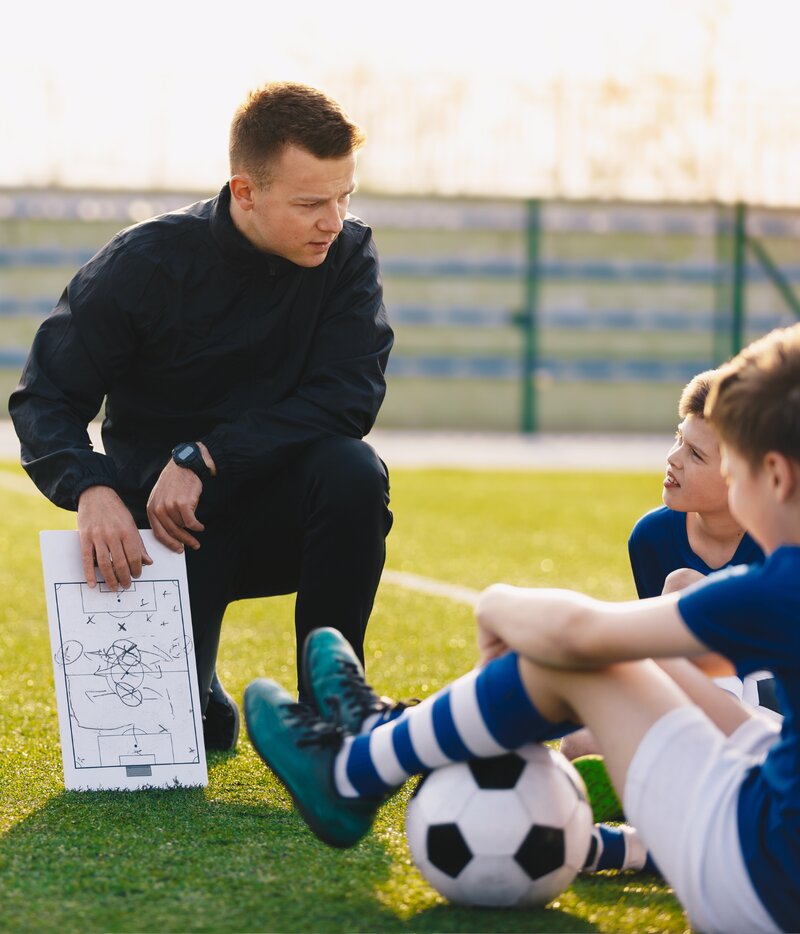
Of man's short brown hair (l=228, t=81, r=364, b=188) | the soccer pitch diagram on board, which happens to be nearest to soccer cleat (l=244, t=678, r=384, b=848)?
the soccer pitch diagram on board

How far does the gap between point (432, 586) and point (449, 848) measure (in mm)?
4257

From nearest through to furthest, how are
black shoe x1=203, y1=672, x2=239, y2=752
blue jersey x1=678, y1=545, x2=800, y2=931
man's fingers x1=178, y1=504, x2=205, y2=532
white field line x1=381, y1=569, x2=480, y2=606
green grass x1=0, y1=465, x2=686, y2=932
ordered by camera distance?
blue jersey x1=678, y1=545, x2=800, y2=931 < green grass x1=0, y1=465, x2=686, y2=932 < man's fingers x1=178, y1=504, x2=205, y2=532 < black shoe x1=203, y1=672, x2=239, y2=752 < white field line x1=381, y1=569, x2=480, y2=606

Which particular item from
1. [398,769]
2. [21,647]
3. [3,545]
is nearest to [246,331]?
[398,769]

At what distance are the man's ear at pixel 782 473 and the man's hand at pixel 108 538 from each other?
1.43 metres

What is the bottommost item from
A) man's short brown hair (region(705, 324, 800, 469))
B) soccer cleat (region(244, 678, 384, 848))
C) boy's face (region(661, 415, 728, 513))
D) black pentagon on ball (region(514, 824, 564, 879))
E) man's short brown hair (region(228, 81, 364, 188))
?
black pentagon on ball (region(514, 824, 564, 879))

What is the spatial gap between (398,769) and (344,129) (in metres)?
1.41

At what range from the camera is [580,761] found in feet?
8.71

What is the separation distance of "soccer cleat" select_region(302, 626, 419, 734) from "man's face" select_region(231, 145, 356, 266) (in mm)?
976

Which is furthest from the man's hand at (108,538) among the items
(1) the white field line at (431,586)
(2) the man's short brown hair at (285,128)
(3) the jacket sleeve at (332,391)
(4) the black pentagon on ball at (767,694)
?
(1) the white field line at (431,586)

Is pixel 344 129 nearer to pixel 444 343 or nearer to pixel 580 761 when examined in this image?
pixel 580 761

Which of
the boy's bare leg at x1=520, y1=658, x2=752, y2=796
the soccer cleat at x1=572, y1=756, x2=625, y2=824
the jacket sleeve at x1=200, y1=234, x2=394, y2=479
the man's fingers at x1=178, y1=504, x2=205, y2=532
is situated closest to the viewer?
the boy's bare leg at x1=520, y1=658, x2=752, y2=796

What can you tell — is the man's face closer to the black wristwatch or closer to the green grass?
the black wristwatch

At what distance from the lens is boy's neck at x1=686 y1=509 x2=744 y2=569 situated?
3020 millimetres

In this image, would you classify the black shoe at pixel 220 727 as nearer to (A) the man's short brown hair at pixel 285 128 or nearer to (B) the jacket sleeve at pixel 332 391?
(B) the jacket sleeve at pixel 332 391
